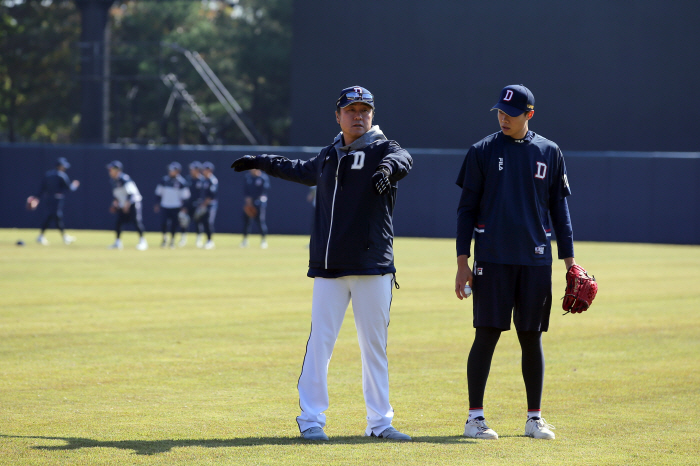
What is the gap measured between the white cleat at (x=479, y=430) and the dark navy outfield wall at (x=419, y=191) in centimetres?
2499

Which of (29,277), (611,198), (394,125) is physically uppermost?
(394,125)

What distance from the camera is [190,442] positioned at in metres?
5.26

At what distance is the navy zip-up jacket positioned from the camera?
5.29 meters

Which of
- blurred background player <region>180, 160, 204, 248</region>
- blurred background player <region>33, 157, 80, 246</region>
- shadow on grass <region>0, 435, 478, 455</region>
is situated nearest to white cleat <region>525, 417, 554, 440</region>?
shadow on grass <region>0, 435, 478, 455</region>

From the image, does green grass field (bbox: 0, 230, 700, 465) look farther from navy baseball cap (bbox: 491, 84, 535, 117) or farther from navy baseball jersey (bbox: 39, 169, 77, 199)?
navy baseball jersey (bbox: 39, 169, 77, 199)

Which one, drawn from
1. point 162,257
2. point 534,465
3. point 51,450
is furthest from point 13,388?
point 162,257

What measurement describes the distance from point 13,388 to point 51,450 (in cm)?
208

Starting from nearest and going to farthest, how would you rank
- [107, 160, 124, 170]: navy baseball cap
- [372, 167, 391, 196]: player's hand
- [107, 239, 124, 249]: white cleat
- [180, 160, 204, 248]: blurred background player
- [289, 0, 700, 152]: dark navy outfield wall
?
[372, 167, 391, 196]: player's hand
[107, 160, 124, 170]: navy baseball cap
[107, 239, 124, 249]: white cleat
[180, 160, 204, 248]: blurred background player
[289, 0, 700, 152]: dark navy outfield wall

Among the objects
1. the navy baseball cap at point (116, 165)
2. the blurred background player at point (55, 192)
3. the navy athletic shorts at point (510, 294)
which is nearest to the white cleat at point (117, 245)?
the navy baseball cap at point (116, 165)

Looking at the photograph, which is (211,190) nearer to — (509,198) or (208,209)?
(208,209)

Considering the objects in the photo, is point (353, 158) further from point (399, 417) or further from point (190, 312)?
point (190, 312)

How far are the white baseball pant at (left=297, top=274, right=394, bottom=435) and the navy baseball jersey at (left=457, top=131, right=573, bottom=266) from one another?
59 cm

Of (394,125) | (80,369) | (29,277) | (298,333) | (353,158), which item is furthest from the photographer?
(394,125)

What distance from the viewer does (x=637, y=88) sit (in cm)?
3097
